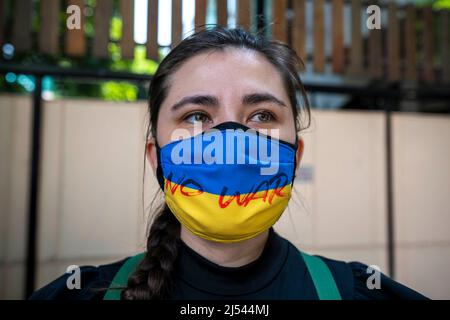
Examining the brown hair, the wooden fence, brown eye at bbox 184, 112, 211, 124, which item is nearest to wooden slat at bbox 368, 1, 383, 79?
the wooden fence

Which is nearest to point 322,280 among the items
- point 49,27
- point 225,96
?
point 225,96

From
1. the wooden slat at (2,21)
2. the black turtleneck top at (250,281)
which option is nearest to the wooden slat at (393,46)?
the black turtleneck top at (250,281)

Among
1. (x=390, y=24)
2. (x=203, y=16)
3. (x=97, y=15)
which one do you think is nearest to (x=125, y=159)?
(x=97, y=15)

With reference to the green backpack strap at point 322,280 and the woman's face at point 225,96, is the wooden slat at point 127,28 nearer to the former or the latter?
the woman's face at point 225,96

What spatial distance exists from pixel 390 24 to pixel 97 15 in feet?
6.94

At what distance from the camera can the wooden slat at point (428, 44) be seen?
2596 millimetres

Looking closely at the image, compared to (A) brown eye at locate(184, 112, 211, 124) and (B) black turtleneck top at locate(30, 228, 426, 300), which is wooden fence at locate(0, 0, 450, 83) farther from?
(B) black turtleneck top at locate(30, 228, 426, 300)

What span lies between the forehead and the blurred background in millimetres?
637

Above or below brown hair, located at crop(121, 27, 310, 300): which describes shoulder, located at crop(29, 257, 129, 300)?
below

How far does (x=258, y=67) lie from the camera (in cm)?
110

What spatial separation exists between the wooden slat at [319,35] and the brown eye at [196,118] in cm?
165

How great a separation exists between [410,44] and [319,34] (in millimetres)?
738

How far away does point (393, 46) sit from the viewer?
2.53 metres

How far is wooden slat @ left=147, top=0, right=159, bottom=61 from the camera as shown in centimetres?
177
